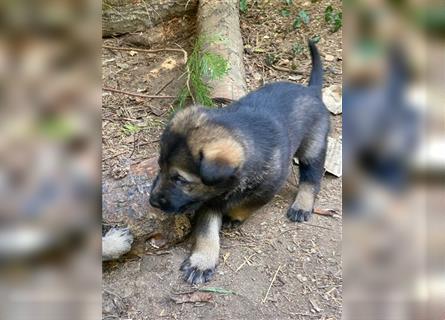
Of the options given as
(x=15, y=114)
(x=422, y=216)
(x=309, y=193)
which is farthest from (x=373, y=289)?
(x=309, y=193)

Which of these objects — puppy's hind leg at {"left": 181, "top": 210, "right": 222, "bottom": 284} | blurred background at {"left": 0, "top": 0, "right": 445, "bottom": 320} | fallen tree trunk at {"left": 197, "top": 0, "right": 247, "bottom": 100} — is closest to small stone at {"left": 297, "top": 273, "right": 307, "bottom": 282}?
puppy's hind leg at {"left": 181, "top": 210, "right": 222, "bottom": 284}

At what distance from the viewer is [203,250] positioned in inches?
167

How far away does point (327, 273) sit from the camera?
4.20 meters

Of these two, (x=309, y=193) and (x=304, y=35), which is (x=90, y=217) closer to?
(x=309, y=193)

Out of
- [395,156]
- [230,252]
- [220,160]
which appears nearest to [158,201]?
[220,160]

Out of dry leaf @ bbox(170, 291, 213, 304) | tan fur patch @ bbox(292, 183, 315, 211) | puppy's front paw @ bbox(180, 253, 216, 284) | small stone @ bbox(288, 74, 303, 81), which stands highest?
small stone @ bbox(288, 74, 303, 81)

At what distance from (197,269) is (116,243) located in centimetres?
61

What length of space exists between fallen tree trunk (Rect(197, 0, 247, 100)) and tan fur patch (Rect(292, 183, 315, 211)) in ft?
3.66

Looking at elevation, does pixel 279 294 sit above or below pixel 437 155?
below

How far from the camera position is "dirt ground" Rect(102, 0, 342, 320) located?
12.7 feet

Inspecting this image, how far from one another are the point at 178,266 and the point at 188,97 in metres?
1.96

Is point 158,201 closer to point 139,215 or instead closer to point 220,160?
point 139,215

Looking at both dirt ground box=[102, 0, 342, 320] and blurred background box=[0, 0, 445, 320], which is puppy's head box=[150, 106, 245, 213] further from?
blurred background box=[0, 0, 445, 320]

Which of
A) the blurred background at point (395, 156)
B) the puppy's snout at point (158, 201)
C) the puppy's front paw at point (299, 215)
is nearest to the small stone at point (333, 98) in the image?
the puppy's front paw at point (299, 215)
